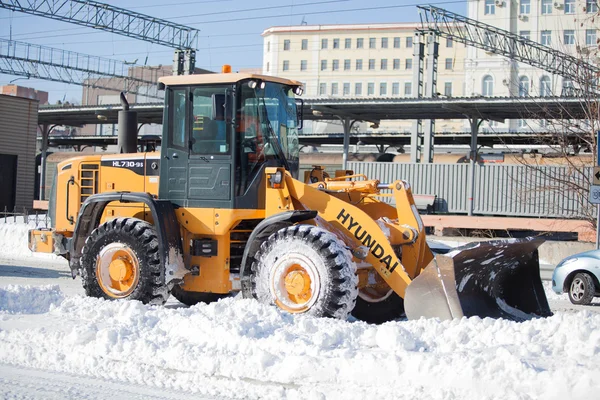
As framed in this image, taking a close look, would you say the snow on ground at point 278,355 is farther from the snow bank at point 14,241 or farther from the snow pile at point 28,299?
the snow bank at point 14,241

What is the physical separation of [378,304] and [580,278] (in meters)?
5.53

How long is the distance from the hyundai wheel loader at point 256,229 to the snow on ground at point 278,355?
87cm

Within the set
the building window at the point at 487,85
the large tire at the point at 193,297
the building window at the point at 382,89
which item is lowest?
the large tire at the point at 193,297

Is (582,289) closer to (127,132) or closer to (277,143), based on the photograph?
(277,143)

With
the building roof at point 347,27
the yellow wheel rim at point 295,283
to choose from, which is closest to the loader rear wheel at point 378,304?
the yellow wheel rim at point 295,283

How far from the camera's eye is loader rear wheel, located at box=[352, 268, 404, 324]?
32.9ft

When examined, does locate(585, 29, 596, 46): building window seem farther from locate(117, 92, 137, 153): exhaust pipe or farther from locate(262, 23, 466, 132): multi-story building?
locate(262, 23, 466, 132): multi-story building

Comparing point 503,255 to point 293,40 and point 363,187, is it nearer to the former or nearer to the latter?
point 363,187

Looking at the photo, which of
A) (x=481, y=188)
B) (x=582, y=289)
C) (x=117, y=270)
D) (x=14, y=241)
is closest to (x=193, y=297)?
(x=117, y=270)

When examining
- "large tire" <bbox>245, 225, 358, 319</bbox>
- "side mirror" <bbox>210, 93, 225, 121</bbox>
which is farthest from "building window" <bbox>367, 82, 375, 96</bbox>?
"large tire" <bbox>245, 225, 358, 319</bbox>

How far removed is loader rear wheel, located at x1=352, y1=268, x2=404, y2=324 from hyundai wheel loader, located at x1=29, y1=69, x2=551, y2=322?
0.05ft

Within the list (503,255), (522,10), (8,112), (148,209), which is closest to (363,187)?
(503,255)

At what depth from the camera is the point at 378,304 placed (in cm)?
1009

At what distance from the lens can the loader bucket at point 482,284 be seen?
828 cm
